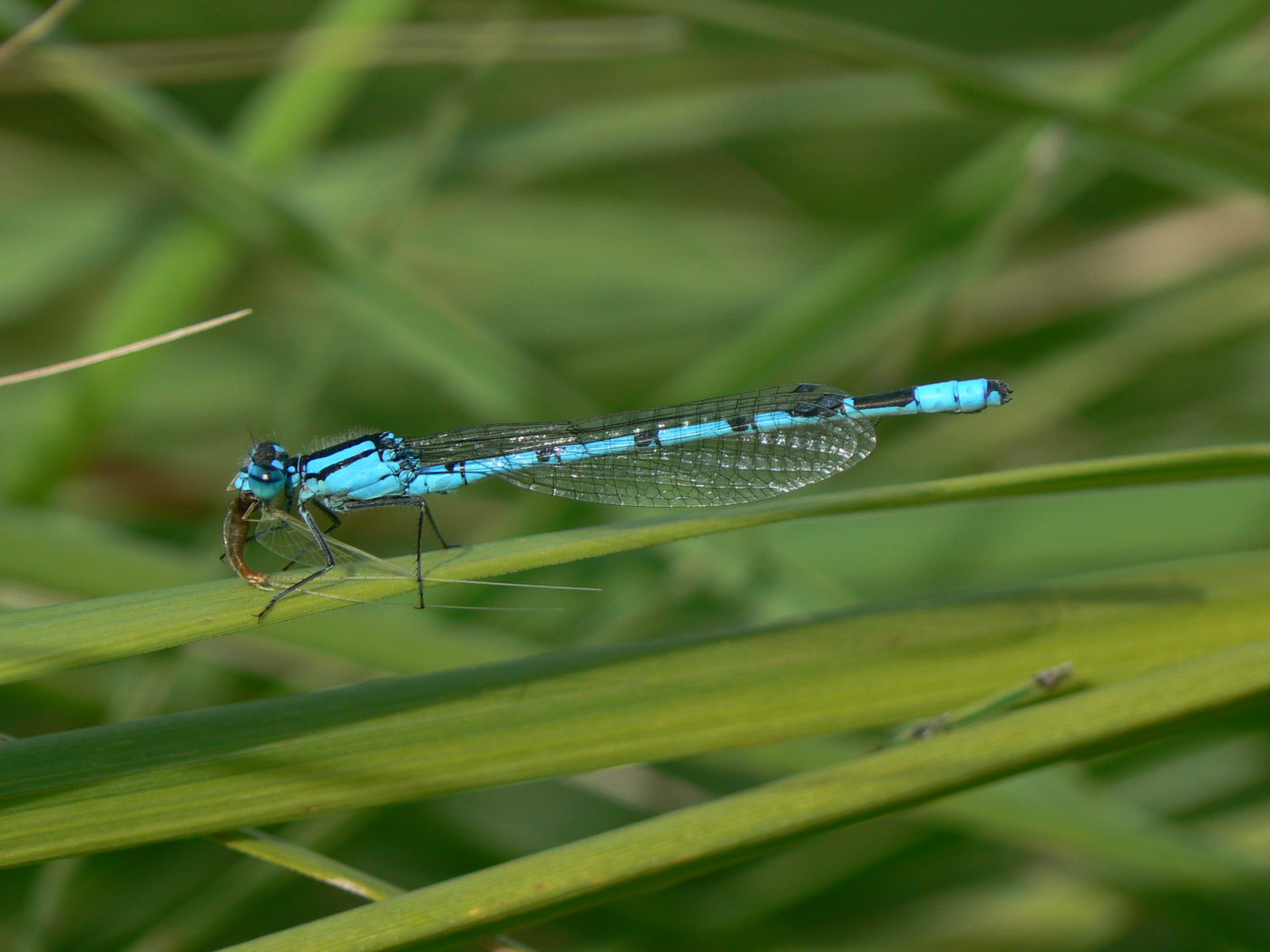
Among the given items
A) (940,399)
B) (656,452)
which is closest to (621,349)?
(656,452)

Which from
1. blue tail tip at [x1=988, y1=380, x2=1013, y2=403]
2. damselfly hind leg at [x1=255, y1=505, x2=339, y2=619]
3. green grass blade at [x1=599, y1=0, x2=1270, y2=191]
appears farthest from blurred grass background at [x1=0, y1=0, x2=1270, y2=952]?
blue tail tip at [x1=988, y1=380, x2=1013, y2=403]

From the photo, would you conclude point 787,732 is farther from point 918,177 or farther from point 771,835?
point 918,177

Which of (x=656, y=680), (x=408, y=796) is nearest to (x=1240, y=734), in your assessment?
(x=656, y=680)

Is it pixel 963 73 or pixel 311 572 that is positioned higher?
pixel 963 73

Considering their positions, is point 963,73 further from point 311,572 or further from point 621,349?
point 621,349

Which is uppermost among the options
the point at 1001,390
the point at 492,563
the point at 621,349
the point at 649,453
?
the point at 621,349

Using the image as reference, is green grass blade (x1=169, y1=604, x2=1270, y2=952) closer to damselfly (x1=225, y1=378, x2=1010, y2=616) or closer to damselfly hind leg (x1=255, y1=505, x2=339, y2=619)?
damselfly hind leg (x1=255, y1=505, x2=339, y2=619)

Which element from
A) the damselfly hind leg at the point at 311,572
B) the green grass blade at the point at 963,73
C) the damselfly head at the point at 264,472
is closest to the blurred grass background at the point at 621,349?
the green grass blade at the point at 963,73
